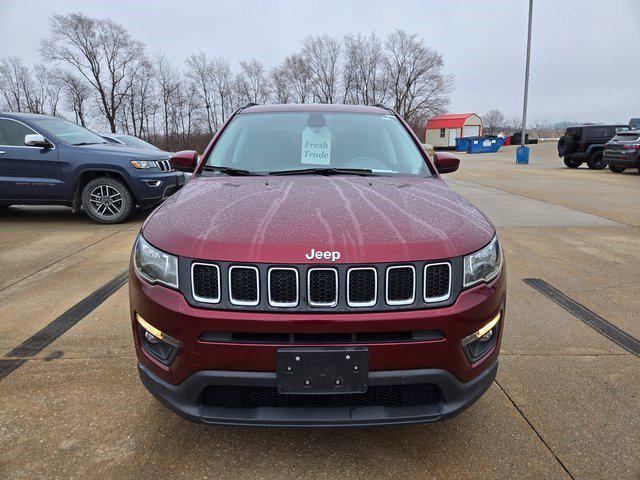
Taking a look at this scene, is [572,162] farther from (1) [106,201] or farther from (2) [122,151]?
(1) [106,201]

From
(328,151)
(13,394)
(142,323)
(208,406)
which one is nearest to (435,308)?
(208,406)

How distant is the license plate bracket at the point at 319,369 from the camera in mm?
1638

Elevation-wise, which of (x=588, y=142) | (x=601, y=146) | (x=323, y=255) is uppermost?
(x=588, y=142)

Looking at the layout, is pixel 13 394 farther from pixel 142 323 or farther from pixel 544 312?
pixel 544 312

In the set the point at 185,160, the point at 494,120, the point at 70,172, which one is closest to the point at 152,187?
the point at 70,172

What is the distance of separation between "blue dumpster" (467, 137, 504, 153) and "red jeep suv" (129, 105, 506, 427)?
47401 mm

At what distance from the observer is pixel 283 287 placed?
1.67 metres

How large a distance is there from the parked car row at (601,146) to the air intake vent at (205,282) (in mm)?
18714

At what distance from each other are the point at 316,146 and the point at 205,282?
1.55m

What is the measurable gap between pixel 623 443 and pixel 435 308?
4.13 feet

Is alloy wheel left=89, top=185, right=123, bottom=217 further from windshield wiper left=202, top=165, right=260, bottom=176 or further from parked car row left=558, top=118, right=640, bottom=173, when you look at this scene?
parked car row left=558, top=118, right=640, bottom=173

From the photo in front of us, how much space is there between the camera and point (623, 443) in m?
2.08

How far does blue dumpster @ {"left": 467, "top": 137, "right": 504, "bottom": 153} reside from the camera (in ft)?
150

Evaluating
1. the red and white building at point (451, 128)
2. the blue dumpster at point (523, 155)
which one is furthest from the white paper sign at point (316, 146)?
the red and white building at point (451, 128)
